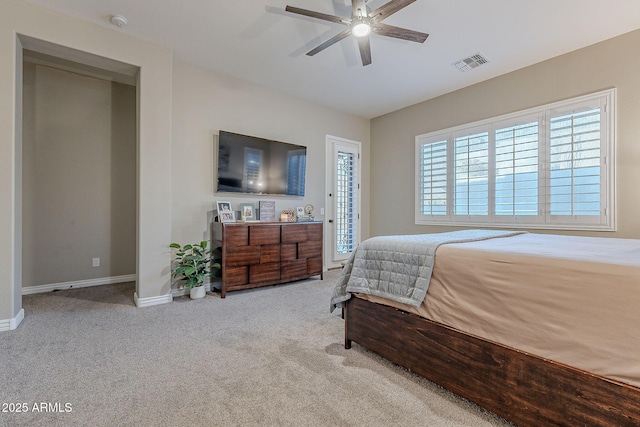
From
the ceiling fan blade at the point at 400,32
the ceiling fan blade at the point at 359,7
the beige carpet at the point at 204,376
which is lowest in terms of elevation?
the beige carpet at the point at 204,376

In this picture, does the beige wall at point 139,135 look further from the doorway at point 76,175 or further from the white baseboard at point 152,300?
the doorway at point 76,175

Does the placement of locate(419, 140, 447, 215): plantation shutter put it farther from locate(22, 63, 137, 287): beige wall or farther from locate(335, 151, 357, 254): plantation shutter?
locate(22, 63, 137, 287): beige wall

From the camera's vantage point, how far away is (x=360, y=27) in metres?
2.36

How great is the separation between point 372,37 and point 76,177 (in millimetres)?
4120

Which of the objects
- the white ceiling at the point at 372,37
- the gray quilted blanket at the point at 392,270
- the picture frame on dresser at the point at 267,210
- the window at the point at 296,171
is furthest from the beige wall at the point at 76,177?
the gray quilted blanket at the point at 392,270

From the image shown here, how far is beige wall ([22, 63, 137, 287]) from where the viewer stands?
3.59 m

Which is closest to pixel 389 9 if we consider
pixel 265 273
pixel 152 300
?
pixel 265 273

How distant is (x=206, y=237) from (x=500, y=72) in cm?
438

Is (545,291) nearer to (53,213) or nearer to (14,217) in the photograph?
(14,217)

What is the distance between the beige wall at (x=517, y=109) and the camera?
9.50ft

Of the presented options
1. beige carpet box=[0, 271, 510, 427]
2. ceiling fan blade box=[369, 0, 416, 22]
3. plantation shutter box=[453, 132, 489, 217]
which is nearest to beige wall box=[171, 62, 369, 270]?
beige carpet box=[0, 271, 510, 427]

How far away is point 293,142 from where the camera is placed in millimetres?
4605

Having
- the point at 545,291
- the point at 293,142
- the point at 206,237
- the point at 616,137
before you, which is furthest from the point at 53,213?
the point at 616,137

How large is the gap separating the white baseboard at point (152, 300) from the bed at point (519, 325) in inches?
97.2
